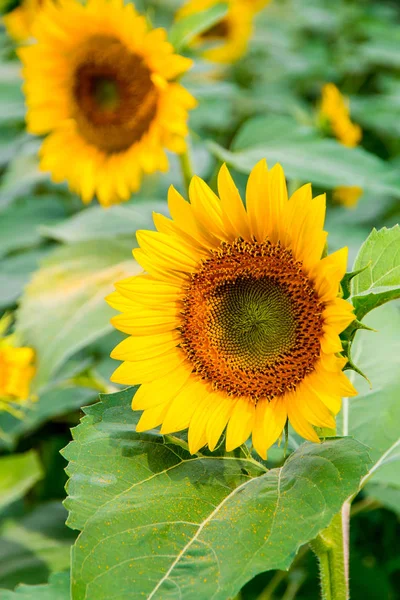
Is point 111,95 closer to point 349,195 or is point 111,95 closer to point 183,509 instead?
point 349,195

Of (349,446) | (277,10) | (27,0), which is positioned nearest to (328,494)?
(349,446)

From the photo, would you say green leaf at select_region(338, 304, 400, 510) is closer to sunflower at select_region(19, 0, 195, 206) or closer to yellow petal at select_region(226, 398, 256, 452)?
yellow petal at select_region(226, 398, 256, 452)

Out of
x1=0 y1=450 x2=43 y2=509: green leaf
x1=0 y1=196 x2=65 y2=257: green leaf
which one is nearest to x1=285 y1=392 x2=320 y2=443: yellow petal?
x1=0 y1=450 x2=43 y2=509: green leaf

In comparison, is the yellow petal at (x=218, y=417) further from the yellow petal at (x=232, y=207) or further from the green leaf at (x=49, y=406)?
the green leaf at (x=49, y=406)

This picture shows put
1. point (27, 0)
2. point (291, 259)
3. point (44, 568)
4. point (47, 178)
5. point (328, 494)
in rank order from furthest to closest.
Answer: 1. point (27, 0)
2. point (47, 178)
3. point (44, 568)
4. point (291, 259)
5. point (328, 494)

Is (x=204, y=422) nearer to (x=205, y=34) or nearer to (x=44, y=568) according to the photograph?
(x=44, y=568)

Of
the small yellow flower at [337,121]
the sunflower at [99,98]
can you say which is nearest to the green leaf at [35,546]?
the sunflower at [99,98]

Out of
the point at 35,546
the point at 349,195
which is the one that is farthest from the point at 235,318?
the point at 349,195
